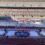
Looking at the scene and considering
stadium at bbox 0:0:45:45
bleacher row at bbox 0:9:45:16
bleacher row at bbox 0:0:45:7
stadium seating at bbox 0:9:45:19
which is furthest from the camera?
bleacher row at bbox 0:0:45:7

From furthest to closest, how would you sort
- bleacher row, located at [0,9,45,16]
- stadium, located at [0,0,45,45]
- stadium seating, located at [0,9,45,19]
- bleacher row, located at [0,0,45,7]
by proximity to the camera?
bleacher row, located at [0,0,45,7], bleacher row, located at [0,9,45,16], stadium seating, located at [0,9,45,19], stadium, located at [0,0,45,45]

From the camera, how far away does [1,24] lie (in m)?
6.51

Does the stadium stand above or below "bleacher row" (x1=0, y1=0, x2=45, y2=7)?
below

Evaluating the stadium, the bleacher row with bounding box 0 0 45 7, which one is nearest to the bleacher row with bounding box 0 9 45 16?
the stadium

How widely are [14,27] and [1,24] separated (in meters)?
1.61

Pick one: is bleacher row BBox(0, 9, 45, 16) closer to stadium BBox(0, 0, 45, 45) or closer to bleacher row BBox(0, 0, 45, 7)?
stadium BBox(0, 0, 45, 45)

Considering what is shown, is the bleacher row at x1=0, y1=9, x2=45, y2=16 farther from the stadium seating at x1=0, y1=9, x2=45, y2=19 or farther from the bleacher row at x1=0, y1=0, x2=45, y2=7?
the bleacher row at x1=0, y1=0, x2=45, y2=7

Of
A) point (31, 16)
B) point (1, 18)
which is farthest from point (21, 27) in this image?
point (1, 18)

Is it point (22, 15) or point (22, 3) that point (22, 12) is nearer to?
point (22, 15)

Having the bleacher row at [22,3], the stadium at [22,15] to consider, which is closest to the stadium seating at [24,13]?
the stadium at [22,15]

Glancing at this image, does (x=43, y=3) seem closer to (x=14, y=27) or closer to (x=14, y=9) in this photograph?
(x=14, y=9)

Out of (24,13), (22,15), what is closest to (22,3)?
(24,13)

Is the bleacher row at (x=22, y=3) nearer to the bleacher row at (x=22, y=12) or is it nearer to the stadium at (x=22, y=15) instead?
the stadium at (x=22, y=15)

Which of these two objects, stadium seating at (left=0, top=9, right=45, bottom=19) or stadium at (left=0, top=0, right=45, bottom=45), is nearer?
stadium at (left=0, top=0, right=45, bottom=45)
